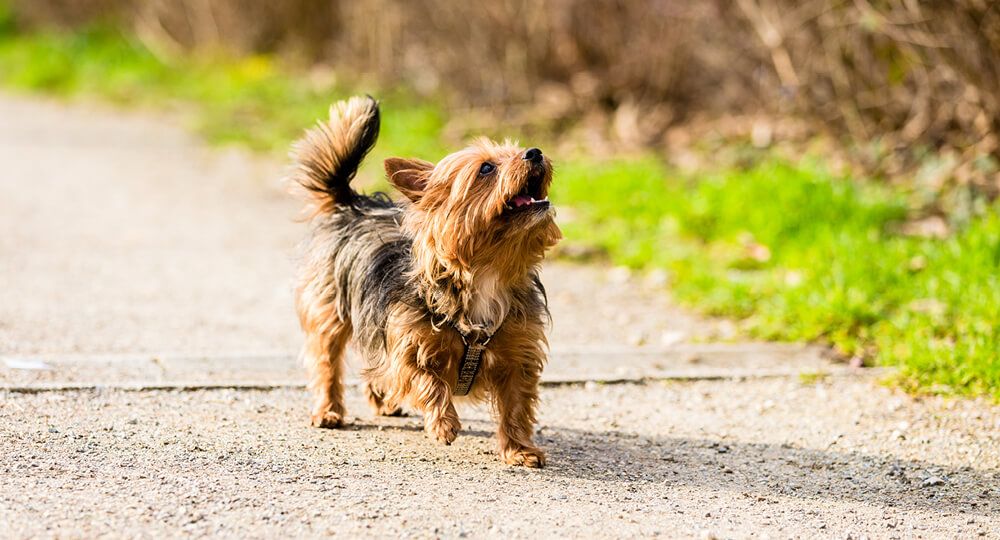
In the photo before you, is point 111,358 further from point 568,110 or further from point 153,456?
point 568,110

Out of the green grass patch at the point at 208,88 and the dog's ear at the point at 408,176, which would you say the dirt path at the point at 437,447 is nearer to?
the dog's ear at the point at 408,176

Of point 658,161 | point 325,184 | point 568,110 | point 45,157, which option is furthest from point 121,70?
point 325,184

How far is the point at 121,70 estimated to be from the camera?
1762 centimetres

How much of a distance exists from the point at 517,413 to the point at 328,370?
0.90m

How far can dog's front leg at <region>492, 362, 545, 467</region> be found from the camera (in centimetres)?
480

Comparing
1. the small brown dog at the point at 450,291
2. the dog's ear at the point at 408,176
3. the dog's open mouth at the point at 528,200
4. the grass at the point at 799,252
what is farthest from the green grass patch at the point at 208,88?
the dog's open mouth at the point at 528,200

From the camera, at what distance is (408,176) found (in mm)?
4734

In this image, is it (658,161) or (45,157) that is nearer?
(658,161)

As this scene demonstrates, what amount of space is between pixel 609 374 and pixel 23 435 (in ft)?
8.77

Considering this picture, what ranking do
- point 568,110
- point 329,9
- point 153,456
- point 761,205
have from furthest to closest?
point 329,9 < point 568,110 < point 761,205 < point 153,456

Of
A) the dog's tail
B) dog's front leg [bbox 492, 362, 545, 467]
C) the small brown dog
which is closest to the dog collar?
the small brown dog

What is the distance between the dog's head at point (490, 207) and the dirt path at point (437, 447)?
32.6 inches

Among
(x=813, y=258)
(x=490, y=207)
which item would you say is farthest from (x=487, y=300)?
(x=813, y=258)

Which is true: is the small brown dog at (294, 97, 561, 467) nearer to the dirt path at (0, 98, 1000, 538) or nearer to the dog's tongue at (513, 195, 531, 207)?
the dog's tongue at (513, 195, 531, 207)
